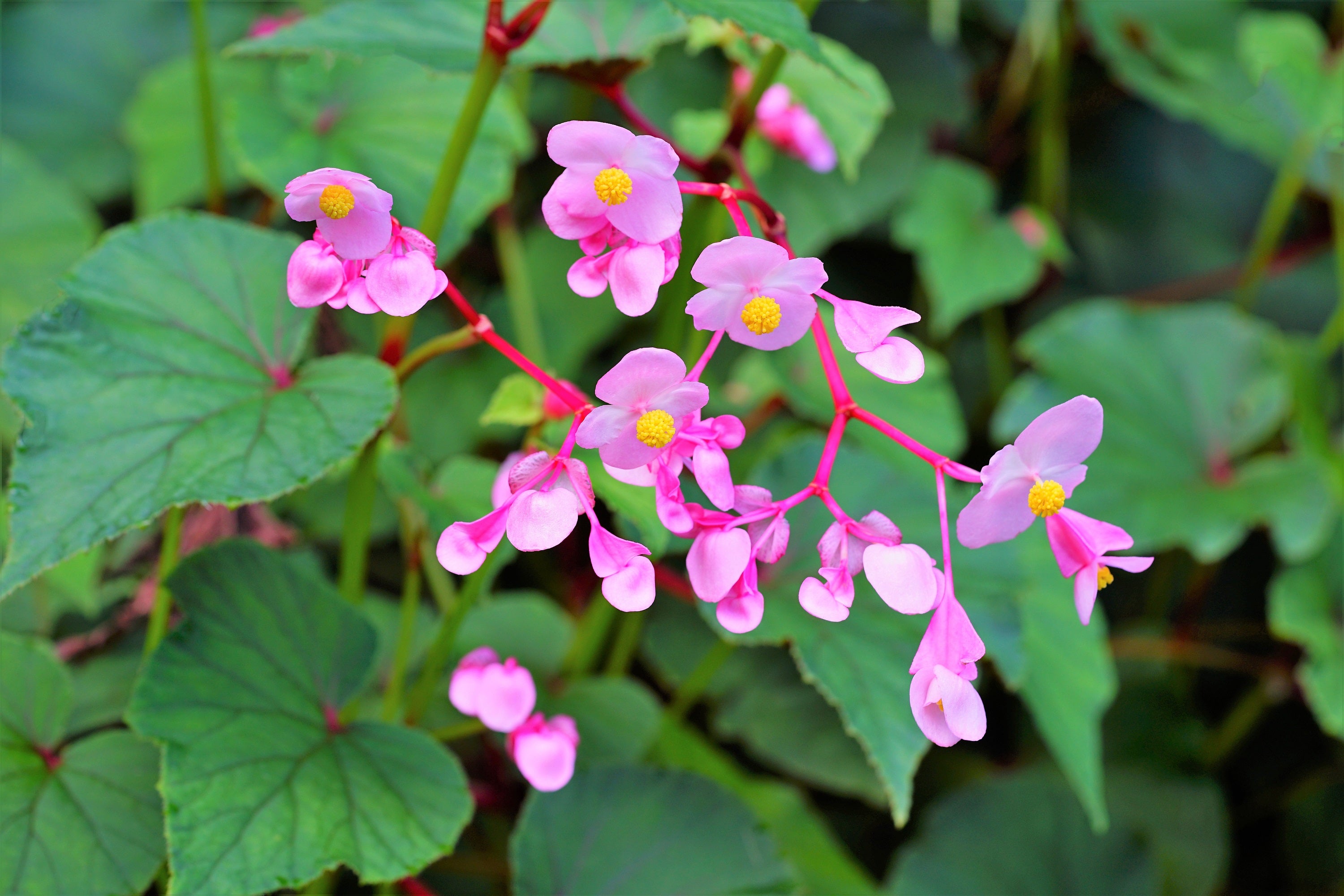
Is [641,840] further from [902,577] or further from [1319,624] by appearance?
[1319,624]

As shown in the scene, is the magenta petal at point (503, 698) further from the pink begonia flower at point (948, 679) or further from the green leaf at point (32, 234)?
the green leaf at point (32, 234)

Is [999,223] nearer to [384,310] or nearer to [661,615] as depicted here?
[661,615]

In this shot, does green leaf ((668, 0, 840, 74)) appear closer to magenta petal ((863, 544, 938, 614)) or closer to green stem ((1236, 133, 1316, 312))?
magenta petal ((863, 544, 938, 614))

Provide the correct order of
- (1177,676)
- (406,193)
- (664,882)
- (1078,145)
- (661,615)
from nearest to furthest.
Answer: (664,882) < (406,193) < (661,615) < (1177,676) < (1078,145)

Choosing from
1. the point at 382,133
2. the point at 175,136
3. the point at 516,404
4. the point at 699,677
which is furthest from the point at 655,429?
the point at 175,136

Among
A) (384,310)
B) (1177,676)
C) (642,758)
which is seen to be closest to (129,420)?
(384,310)

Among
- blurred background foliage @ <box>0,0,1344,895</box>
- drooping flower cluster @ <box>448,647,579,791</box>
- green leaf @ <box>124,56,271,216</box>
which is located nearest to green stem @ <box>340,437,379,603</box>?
blurred background foliage @ <box>0,0,1344,895</box>
